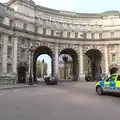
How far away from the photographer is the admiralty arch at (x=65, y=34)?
49.7 m

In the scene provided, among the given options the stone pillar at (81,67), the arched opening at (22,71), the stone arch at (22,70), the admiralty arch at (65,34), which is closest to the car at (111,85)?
the admiralty arch at (65,34)

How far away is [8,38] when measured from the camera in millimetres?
45938

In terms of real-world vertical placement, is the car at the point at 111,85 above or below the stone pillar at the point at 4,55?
below

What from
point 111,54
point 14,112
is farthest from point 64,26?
point 14,112

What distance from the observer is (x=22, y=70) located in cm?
5053

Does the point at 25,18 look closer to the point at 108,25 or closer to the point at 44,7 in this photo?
the point at 44,7

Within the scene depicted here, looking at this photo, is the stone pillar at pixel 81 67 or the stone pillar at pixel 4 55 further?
the stone pillar at pixel 81 67

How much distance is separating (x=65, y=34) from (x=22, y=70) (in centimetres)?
1427

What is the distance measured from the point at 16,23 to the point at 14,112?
3888 centimetres

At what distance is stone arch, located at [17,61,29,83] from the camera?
160 feet

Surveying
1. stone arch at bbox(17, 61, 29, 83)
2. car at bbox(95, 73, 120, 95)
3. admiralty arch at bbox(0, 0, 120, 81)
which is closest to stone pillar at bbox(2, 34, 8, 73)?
admiralty arch at bbox(0, 0, 120, 81)

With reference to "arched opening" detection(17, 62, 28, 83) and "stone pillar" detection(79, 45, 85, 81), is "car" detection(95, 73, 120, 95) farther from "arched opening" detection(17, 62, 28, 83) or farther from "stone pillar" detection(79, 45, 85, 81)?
"stone pillar" detection(79, 45, 85, 81)

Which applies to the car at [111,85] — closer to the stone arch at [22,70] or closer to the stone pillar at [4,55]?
the stone pillar at [4,55]

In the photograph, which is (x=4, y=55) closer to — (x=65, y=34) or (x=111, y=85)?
(x=65, y=34)
